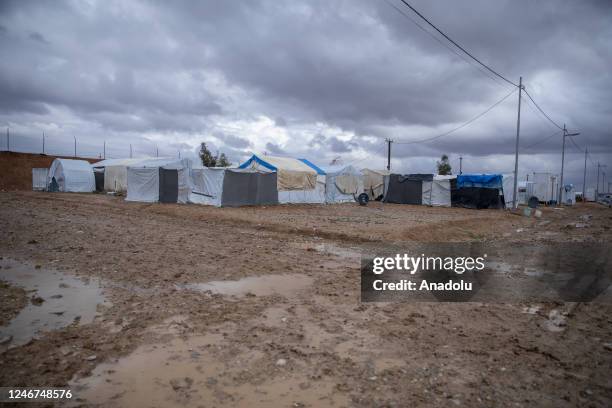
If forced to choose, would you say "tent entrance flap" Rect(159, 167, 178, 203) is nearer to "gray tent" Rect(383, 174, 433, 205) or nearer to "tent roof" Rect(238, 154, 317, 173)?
"tent roof" Rect(238, 154, 317, 173)

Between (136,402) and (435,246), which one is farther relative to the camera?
(435,246)

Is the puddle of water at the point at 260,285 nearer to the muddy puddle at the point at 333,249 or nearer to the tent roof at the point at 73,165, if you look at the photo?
the muddy puddle at the point at 333,249

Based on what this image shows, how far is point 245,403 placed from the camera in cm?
292

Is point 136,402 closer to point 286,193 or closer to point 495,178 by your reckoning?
point 286,193

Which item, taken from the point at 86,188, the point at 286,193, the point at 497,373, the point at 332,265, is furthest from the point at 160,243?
the point at 86,188

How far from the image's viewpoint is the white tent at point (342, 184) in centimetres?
2692

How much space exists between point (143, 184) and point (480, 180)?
71.3ft

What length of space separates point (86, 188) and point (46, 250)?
86.5 ft

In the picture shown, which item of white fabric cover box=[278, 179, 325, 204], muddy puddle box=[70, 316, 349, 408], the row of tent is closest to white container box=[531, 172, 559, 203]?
the row of tent

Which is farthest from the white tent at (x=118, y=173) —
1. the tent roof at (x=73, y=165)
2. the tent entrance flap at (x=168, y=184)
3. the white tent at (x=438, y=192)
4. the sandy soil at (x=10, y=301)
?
the sandy soil at (x=10, y=301)

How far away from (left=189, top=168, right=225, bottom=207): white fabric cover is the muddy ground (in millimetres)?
12361

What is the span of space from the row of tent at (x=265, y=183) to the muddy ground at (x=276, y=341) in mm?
13017

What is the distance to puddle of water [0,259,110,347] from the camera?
4.22 metres

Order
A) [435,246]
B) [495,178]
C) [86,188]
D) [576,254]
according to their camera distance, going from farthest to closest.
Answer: [86,188]
[495,178]
[435,246]
[576,254]
